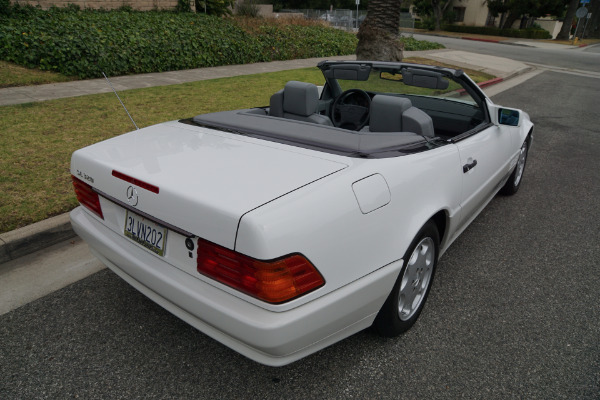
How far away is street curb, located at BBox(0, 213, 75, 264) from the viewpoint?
322 centimetres

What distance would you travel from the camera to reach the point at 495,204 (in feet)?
15.0

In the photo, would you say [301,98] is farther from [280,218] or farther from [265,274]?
[265,274]

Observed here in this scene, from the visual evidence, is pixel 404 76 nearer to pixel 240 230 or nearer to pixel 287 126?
pixel 287 126

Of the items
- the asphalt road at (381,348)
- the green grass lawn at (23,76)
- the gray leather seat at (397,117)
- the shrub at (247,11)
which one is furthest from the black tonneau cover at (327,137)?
the shrub at (247,11)

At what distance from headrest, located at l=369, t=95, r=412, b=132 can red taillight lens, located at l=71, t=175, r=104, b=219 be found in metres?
1.75

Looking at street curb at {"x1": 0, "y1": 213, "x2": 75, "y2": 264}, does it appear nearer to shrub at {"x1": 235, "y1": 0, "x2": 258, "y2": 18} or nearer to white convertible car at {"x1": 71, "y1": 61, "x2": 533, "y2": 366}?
white convertible car at {"x1": 71, "y1": 61, "x2": 533, "y2": 366}

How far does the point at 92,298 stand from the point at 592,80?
1706cm

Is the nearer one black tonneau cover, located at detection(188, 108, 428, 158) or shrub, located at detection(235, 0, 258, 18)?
black tonneau cover, located at detection(188, 108, 428, 158)

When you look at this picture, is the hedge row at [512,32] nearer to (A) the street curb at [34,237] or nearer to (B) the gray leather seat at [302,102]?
(B) the gray leather seat at [302,102]

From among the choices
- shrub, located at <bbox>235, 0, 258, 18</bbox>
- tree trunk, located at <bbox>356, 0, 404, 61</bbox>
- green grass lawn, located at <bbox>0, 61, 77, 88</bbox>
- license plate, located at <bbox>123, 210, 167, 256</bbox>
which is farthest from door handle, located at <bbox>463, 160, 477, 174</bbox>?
shrub, located at <bbox>235, 0, 258, 18</bbox>

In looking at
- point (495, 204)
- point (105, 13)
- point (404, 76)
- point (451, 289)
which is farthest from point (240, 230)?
point (105, 13)

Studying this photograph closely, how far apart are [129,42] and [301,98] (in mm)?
8826

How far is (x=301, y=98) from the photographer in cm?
317

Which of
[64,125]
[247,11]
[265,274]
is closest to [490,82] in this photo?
[247,11]
